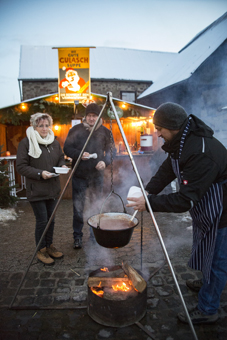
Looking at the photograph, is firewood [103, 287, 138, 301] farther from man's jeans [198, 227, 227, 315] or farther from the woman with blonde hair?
the woman with blonde hair

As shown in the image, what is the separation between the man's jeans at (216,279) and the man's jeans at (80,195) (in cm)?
231

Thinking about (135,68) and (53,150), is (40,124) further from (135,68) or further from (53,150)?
(135,68)

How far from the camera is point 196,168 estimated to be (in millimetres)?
1929

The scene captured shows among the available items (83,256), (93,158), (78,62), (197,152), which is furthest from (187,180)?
(78,62)

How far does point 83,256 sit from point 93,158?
1704 millimetres

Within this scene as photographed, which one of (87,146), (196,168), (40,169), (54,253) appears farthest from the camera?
(87,146)

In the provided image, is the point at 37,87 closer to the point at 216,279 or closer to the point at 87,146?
the point at 87,146

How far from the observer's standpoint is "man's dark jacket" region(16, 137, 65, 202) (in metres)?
3.24

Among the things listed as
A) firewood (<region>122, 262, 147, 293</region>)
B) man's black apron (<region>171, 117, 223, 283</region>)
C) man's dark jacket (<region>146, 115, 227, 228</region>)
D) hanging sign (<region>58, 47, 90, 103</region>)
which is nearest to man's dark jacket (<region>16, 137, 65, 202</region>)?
firewood (<region>122, 262, 147, 293</region>)

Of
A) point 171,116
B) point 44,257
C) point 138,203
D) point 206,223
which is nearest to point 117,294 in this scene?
point 138,203

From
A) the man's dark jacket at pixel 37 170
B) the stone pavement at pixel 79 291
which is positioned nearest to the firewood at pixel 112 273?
the stone pavement at pixel 79 291

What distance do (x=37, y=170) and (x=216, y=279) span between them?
264 centimetres

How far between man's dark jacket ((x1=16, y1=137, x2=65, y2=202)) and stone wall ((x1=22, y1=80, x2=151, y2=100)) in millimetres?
13503

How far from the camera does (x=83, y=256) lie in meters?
3.75
